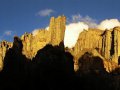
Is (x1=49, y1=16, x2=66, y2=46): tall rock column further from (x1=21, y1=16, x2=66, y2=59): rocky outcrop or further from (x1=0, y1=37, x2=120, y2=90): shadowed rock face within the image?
(x1=0, y1=37, x2=120, y2=90): shadowed rock face

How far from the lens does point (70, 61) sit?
497 ft

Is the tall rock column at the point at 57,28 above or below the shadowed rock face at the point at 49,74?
above

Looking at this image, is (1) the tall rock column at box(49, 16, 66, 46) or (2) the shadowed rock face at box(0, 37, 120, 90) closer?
(2) the shadowed rock face at box(0, 37, 120, 90)

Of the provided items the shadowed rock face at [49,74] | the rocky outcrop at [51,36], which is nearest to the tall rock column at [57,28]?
the rocky outcrop at [51,36]

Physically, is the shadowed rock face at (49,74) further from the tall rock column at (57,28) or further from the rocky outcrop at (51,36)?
the tall rock column at (57,28)

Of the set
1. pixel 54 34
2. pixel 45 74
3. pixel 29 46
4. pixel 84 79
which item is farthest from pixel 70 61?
pixel 29 46

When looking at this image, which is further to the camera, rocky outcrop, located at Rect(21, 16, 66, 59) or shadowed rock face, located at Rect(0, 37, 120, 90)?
rocky outcrop, located at Rect(21, 16, 66, 59)

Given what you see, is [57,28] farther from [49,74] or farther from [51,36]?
[49,74]

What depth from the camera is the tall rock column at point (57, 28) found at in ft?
593

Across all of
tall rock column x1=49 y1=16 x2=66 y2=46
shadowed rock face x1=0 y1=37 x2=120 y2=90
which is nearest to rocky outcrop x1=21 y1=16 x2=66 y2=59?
tall rock column x1=49 y1=16 x2=66 y2=46

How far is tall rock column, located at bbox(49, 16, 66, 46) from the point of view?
181 m

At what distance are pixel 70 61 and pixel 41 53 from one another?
12040mm

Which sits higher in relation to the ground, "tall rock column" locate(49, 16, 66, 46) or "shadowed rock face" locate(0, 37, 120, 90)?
"tall rock column" locate(49, 16, 66, 46)

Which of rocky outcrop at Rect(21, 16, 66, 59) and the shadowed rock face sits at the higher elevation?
rocky outcrop at Rect(21, 16, 66, 59)
